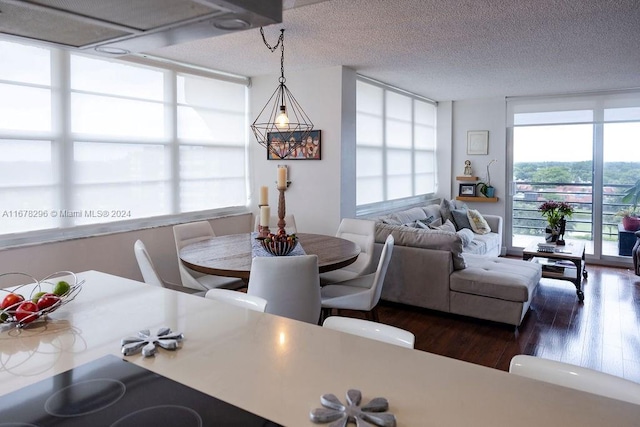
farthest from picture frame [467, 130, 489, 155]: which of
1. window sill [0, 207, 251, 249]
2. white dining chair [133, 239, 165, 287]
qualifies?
white dining chair [133, 239, 165, 287]

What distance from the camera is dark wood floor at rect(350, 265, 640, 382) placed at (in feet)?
11.2

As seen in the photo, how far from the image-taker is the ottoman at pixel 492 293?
3863 mm

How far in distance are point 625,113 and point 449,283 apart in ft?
14.8

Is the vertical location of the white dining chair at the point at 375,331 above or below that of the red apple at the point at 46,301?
below

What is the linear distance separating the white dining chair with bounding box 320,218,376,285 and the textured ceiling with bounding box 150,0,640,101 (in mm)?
1629

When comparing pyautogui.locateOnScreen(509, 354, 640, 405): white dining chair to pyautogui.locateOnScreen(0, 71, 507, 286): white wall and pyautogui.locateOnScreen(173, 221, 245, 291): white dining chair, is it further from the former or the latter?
pyautogui.locateOnScreen(0, 71, 507, 286): white wall

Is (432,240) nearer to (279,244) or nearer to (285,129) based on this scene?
(279,244)

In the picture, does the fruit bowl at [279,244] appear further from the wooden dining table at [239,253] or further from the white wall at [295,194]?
the white wall at [295,194]

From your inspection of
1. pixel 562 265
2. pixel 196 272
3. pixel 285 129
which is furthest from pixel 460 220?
pixel 196 272

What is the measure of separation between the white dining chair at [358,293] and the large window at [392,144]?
7.62ft

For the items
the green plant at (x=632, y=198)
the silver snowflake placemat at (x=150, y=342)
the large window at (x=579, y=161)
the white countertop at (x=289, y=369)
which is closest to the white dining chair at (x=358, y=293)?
the white countertop at (x=289, y=369)

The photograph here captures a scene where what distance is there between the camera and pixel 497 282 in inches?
154

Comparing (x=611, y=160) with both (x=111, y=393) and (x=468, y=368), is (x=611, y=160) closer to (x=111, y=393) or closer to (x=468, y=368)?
(x=468, y=368)

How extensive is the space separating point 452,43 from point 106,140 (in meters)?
3.23
